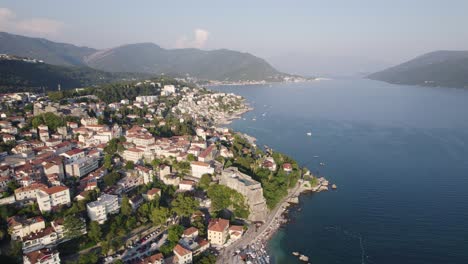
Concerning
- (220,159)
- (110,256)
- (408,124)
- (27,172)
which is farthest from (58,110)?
(408,124)

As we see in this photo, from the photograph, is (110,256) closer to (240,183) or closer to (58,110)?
(240,183)

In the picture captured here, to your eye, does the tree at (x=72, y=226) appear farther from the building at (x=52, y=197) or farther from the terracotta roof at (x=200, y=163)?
the terracotta roof at (x=200, y=163)

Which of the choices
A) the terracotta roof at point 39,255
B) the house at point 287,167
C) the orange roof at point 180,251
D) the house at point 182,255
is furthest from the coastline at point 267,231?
the terracotta roof at point 39,255

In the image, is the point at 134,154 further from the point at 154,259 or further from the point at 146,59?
the point at 146,59

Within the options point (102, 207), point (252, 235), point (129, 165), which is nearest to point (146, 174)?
point (129, 165)

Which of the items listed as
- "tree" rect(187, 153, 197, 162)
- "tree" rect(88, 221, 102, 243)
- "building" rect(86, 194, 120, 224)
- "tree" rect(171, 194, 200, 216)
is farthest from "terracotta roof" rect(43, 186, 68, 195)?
"tree" rect(187, 153, 197, 162)
